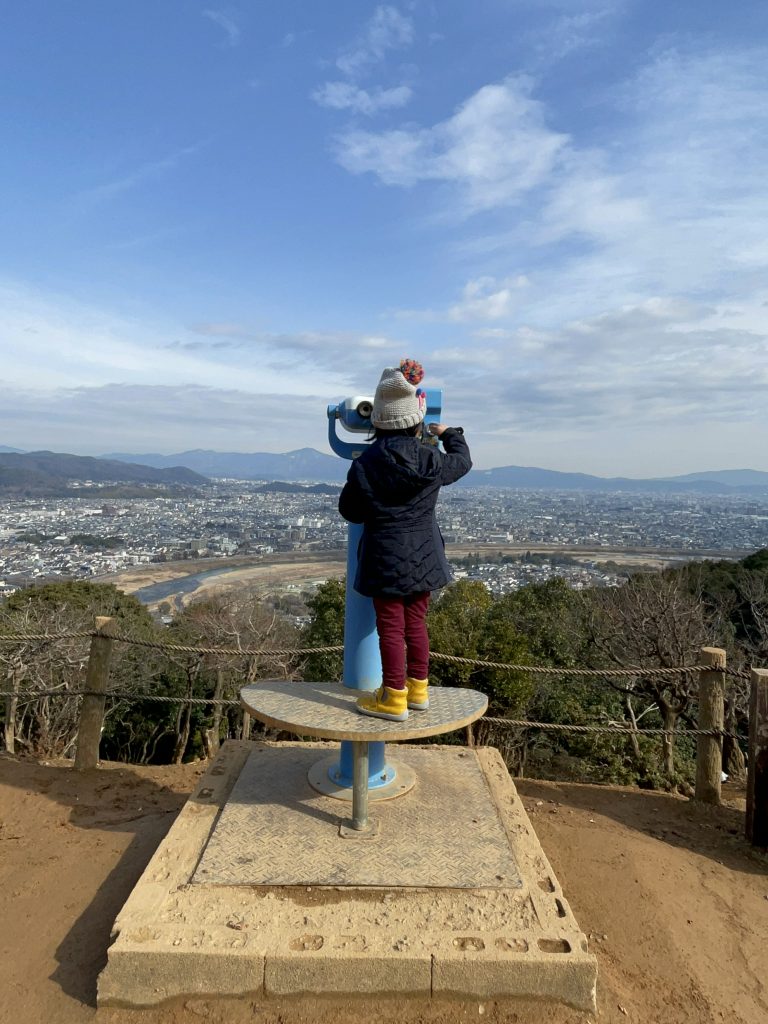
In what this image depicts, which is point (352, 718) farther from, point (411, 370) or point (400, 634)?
point (411, 370)

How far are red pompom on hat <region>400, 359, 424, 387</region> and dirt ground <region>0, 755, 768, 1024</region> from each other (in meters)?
2.49

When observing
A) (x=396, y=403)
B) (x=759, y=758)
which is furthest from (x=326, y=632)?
(x=396, y=403)

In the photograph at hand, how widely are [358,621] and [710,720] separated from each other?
98.0 inches

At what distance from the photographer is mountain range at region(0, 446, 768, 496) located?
244ft

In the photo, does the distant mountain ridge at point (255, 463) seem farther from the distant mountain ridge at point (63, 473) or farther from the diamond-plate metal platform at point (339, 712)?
the diamond-plate metal platform at point (339, 712)

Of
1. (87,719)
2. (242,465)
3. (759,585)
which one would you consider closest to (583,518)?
(759,585)

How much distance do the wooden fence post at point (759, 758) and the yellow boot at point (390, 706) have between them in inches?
83.7

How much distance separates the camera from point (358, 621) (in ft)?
10.6

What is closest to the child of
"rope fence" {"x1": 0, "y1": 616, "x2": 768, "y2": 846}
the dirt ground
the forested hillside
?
"rope fence" {"x1": 0, "y1": 616, "x2": 768, "y2": 846}

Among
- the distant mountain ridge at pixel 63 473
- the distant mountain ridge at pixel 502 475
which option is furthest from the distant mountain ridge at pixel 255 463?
the distant mountain ridge at pixel 63 473

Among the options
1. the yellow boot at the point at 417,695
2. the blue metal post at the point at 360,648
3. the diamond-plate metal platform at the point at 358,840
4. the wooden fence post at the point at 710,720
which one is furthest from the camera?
the wooden fence post at the point at 710,720

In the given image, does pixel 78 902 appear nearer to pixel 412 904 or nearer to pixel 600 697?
pixel 412 904

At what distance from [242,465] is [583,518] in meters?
113

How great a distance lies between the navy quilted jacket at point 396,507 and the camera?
277cm
